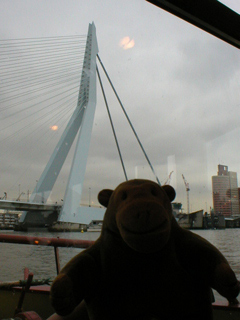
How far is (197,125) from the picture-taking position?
A: 1.58 meters

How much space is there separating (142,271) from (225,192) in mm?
1262

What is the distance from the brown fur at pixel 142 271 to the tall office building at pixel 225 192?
1058 millimetres

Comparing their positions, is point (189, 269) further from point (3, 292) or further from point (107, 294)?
point (3, 292)

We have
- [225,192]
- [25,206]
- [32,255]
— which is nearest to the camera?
[32,255]

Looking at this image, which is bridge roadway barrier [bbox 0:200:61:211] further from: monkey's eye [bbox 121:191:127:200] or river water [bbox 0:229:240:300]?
monkey's eye [bbox 121:191:127:200]

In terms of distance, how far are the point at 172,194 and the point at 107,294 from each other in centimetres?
26

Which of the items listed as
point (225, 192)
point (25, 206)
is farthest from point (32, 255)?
point (225, 192)

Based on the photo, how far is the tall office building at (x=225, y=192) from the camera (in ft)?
5.37

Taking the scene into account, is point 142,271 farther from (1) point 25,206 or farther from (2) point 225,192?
(1) point 25,206

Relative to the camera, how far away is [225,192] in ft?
5.57

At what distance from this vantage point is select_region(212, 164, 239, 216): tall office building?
1.64 meters

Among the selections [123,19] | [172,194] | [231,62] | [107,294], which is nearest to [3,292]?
[107,294]

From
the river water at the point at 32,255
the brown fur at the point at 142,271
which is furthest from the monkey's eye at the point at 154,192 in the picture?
the river water at the point at 32,255

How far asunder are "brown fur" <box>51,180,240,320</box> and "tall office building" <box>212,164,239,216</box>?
3.47ft
